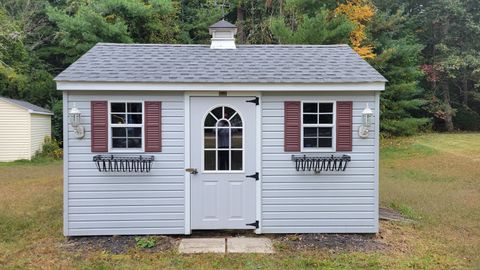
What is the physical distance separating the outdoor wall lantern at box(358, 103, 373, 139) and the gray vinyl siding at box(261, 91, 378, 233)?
76 millimetres

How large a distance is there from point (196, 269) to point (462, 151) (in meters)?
14.7

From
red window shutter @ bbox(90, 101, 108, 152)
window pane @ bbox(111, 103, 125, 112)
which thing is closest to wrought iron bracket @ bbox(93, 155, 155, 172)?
red window shutter @ bbox(90, 101, 108, 152)

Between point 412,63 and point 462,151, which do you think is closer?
point 462,151

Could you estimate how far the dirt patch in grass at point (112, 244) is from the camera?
5496mm

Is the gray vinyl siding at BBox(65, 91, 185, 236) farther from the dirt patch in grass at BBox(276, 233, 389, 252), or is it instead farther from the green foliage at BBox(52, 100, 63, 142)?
the green foliage at BBox(52, 100, 63, 142)

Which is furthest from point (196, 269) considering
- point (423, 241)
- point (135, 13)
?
point (135, 13)

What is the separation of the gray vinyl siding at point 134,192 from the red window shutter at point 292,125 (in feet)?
4.93

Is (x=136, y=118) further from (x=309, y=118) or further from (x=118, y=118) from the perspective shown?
(x=309, y=118)

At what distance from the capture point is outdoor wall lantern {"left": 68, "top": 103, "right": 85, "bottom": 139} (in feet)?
18.6

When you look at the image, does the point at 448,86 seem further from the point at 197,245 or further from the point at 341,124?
the point at 197,245

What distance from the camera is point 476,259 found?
520cm

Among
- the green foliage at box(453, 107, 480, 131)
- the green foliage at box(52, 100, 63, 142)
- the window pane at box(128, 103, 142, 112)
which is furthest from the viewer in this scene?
the green foliage at box(453, 107, 480, 131)

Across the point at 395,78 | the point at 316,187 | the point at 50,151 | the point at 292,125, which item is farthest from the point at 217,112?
the point at 395,78

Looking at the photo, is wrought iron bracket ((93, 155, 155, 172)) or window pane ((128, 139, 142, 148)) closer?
wrought iron bracket ((93, 155, 155, 172))
